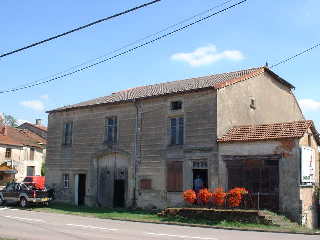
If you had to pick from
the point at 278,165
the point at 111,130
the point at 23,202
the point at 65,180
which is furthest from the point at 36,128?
the point at 278,165

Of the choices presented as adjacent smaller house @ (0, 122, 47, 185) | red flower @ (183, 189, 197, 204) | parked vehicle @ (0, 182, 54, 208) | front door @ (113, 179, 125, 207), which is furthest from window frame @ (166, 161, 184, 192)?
adjacent smaller house @ (0, 122, 47, 185)

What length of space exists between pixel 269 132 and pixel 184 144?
526cm

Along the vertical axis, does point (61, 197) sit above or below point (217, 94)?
below

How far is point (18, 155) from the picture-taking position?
53.7m

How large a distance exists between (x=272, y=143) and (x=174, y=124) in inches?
264

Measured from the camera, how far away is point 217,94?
82.7ft

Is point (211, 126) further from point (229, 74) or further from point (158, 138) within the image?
point (229, 74)

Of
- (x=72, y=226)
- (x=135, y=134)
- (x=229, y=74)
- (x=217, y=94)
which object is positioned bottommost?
(x=72, y=226)

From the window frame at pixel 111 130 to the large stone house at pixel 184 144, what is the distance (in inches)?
2.7

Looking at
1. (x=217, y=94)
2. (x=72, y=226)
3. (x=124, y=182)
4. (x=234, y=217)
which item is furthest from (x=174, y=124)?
(x=72, y=226)

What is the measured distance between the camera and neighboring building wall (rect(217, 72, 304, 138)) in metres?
25.8

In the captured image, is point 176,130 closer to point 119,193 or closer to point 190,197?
point 190,197

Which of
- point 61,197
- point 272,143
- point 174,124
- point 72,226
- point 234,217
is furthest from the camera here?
point 61,197

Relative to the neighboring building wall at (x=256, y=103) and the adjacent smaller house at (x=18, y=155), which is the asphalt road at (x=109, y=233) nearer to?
the neighboring building wall at (x=256, y=103)
